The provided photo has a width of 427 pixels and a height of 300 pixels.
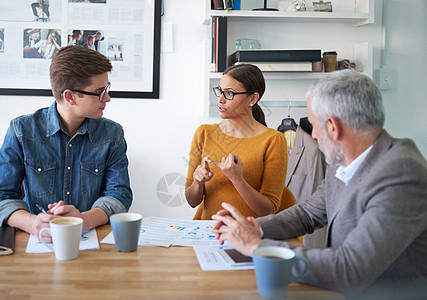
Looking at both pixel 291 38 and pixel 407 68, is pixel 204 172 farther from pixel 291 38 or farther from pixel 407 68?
pixel 407 68

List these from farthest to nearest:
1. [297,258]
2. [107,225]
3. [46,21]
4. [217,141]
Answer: [46,21]
[217,141]
[107,225]
[297,258]

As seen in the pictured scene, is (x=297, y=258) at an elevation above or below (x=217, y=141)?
below

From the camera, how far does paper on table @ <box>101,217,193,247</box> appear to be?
1356 mm

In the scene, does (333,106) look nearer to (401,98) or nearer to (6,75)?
(401,98)

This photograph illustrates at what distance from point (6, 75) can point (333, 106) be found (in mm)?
2609

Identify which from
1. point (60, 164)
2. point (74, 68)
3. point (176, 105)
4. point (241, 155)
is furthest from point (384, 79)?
point (60, 164)

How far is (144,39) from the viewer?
3.12 meters

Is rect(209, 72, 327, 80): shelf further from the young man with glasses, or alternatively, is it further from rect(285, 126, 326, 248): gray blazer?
the young man with glasses

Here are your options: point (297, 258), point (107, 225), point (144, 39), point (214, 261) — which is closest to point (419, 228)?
point (297, 258)

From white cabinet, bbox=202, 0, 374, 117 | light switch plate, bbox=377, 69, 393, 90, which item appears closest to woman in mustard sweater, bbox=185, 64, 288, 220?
white cabinet, bbox=202, 0, 374, 117

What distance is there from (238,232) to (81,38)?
2327 millimetres

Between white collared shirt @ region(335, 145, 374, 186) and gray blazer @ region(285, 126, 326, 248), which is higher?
white collared shirt @ region(335, 145, 374, 186)

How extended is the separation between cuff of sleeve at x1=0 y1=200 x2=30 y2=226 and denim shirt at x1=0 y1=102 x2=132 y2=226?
9cm

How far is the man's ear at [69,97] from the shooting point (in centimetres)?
180
